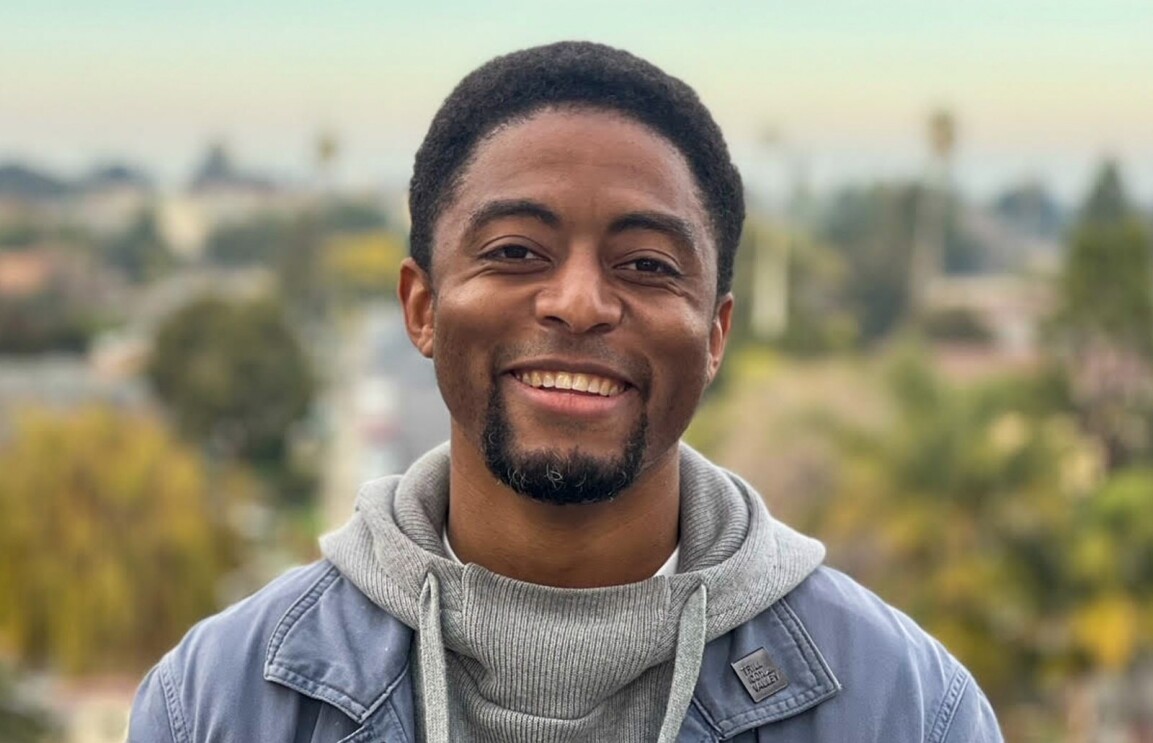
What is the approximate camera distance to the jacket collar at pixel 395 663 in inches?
86.9

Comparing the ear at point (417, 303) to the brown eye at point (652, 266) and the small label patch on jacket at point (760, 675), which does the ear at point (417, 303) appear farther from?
the small label patch on jacket at point (760, 675)

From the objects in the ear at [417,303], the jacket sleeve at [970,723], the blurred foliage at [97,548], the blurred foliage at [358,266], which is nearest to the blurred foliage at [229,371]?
the blurred foliage at [97,548]

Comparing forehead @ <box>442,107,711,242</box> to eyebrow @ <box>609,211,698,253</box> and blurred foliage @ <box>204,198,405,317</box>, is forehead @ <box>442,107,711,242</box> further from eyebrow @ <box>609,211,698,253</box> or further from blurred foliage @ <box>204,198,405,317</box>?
blurred foliage @ <box>204,198,405,317</box>

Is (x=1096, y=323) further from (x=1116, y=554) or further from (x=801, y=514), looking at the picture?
(x=1116, y=554)

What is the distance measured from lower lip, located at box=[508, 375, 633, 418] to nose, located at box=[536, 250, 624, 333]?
91mm

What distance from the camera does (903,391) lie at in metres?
16.3

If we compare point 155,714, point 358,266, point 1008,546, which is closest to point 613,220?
point 155,714

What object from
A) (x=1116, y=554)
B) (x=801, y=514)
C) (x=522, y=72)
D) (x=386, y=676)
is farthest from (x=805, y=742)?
(x=801, y=514)

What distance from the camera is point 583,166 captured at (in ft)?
7.28

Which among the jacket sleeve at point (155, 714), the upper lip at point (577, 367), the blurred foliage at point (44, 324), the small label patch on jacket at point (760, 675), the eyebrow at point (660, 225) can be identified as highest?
the eyebrow at point (660, 225)

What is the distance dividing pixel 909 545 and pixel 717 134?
13665 millimetres

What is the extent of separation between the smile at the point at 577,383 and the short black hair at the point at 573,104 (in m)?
0.30

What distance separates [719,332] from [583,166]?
1.20ft

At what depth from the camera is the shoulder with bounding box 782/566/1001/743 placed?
2.21 m
